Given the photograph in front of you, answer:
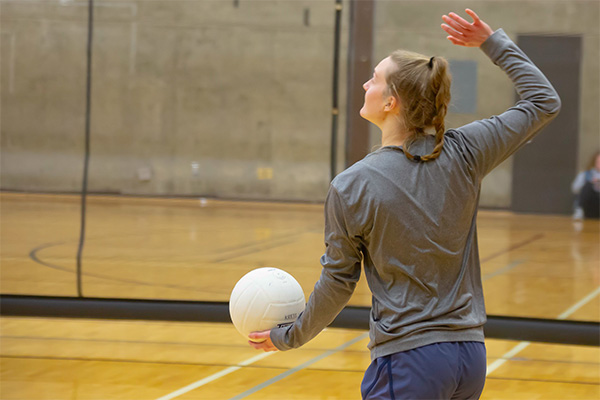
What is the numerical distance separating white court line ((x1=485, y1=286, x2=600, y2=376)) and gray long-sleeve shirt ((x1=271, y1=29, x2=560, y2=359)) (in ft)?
5.47

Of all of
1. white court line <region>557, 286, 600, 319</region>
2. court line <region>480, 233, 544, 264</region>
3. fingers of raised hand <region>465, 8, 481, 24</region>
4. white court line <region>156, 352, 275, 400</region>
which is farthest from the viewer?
court line <region>480, 233, 544, 264</region>

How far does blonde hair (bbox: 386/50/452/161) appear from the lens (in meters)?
1.28

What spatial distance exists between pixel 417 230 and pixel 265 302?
48 cm

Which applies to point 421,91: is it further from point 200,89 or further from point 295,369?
point 200,89

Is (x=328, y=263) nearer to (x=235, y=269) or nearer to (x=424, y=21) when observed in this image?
(x=235, y=269)

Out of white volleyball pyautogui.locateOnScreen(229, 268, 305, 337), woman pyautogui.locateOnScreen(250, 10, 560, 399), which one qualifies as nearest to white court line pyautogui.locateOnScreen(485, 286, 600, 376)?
white volleyball pyautogui.locateOnScreen(229, 268, 305, 337)

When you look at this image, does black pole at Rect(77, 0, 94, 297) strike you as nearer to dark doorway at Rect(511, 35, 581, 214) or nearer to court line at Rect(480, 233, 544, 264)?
court line at Rect(480, 233, 544, 264)

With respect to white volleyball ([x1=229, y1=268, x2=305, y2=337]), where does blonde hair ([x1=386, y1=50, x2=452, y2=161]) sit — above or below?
above

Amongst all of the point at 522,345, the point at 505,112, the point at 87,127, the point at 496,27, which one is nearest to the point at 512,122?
the point at 505,112

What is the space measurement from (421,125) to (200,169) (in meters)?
3.44

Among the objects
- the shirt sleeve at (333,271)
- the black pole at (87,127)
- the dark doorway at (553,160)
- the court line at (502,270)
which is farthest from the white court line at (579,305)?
the shirt sleeve at (333,271)

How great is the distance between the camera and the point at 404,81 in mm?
1287

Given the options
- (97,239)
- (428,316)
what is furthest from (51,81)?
(428,316)

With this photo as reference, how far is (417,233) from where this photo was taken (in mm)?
1264
